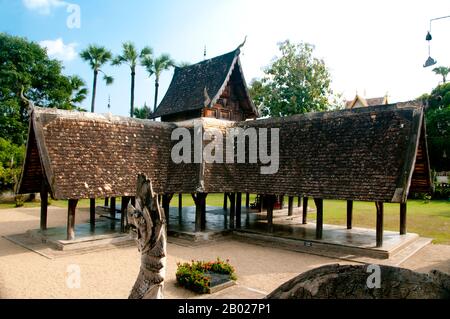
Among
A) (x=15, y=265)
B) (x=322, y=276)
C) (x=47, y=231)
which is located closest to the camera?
→ (x=322, y=276)

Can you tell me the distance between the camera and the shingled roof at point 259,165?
529 inches

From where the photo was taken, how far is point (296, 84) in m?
35.5

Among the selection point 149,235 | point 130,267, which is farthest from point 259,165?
point 149,235

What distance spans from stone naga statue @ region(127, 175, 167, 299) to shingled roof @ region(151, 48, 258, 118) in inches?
601

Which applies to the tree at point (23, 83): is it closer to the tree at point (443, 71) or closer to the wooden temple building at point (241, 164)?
the wooden temple building at point (241, 164)

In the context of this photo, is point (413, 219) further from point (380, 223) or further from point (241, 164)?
point (241, 164)

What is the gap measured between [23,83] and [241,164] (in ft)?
88.9

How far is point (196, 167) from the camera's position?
17094 millimetres
